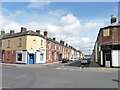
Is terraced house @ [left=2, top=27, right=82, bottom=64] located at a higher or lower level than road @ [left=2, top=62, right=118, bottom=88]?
higher

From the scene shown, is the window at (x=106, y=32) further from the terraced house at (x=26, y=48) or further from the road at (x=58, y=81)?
the road at (x=58, y=81)

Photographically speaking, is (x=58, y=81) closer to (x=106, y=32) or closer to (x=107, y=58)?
(x=107, y=58)

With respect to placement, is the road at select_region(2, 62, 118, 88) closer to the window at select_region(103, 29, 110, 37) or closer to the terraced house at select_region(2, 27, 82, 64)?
the window at select_region(103, 29, 110, 37)

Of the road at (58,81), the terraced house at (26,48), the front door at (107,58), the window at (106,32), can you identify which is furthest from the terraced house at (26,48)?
the road at (58,81)

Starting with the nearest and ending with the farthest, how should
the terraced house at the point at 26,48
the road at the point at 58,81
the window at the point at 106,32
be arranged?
the road at the point at 58,81 → the window at the point at 106,32 → the terraced house at the point at 26,48

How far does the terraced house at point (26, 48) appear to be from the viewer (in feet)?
147

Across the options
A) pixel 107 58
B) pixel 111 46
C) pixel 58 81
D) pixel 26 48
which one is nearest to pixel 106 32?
pixel 111 46

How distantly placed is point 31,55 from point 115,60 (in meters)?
19.1

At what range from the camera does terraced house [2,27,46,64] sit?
4475cm

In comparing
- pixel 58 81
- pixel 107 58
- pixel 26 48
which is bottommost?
pixel 58 81

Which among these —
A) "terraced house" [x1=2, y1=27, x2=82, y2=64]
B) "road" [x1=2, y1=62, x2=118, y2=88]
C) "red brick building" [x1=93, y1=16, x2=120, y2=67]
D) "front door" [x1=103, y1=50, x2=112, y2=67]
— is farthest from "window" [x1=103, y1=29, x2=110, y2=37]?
"road" [x1=2, y1=62, x2=118, y2=88]

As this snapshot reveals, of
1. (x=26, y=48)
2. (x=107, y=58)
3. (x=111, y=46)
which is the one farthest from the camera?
(x=26, y=48)

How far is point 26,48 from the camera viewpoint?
4450 cm

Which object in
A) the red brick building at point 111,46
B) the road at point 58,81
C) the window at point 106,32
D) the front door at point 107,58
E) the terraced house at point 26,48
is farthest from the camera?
the terraced house at point 26,48
